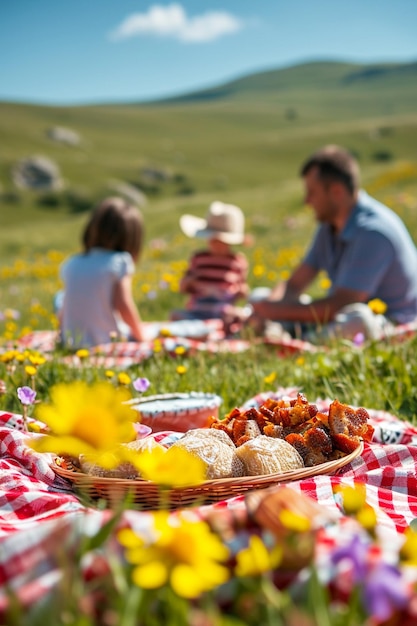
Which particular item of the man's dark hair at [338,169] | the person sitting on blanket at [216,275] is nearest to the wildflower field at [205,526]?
the man's dark hair at [338,169]

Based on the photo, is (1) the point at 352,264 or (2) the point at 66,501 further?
(1) the point at 352,264

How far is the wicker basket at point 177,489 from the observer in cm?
226

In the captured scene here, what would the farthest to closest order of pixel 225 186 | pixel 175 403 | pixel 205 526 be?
pixel 225 186 → pixel 175 403 → pixel 205 526

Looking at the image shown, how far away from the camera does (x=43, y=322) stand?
8070 millimetres

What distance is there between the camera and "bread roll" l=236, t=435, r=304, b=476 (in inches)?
95.6

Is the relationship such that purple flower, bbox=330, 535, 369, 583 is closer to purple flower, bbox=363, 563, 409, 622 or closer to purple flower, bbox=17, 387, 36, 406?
purple flower, bbox=363, 563, 409, 622

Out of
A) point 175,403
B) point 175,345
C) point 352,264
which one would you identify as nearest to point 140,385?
point 175,403

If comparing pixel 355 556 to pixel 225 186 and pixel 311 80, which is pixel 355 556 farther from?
pixel 311 80

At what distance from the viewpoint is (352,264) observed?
19.1 feet

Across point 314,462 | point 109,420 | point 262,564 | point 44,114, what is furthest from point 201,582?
point 44,114

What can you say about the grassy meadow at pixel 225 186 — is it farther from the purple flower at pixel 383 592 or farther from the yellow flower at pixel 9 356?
the purple flower at pixel 383 592

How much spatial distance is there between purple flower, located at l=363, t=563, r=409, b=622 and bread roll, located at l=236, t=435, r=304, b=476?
1253mm

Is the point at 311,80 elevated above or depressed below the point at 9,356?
below

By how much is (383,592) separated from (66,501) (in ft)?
4.93
